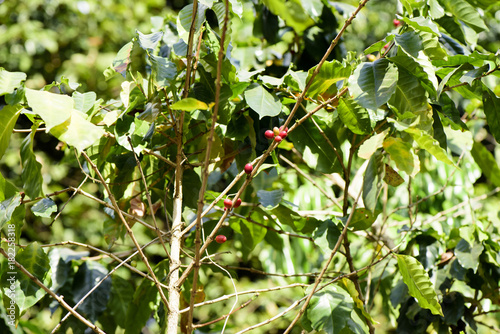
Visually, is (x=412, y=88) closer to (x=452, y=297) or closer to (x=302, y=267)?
(x=452, y=297)

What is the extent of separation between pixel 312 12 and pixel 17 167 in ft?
8.59

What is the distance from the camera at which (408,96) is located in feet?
2.56

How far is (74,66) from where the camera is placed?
3252 millimetres

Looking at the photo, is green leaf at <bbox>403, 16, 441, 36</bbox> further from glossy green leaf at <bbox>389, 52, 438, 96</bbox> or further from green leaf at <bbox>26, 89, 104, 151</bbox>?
green leaf at <bbox>26, 89, 104, 151</bbox>

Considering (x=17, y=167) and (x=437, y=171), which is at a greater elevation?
(x=437, y=171)

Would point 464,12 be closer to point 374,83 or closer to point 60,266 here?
point 374,83

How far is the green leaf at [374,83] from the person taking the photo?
72cm

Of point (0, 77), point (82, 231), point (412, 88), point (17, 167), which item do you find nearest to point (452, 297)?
point (412, 88)

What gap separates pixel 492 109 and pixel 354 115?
0.22 m

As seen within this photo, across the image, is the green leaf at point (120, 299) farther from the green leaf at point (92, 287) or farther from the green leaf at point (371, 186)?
the green leaf at point (371, 186)

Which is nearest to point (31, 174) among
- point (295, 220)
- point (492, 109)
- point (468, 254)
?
point (295, 220)

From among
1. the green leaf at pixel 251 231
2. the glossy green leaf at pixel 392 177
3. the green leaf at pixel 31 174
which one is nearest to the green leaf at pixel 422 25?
the glossy green leaf at pixel 392 177

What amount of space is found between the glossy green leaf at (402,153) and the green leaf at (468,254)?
0.44 m

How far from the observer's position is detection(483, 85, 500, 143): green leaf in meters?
0.81
